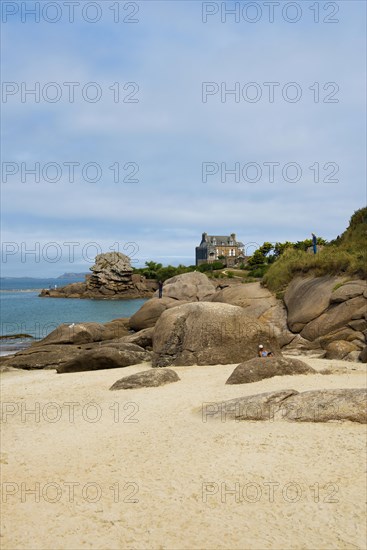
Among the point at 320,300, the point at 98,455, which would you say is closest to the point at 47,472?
the point at 98,455

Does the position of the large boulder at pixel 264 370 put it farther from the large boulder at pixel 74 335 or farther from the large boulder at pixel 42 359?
the large boulder at pixel 74 335

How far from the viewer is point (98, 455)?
11.2m

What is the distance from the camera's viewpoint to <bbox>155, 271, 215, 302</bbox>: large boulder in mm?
46625

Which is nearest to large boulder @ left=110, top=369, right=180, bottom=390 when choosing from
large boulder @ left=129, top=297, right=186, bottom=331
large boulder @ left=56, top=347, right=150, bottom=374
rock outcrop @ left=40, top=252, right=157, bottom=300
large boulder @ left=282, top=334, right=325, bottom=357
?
large boulder @ left=56, top=347, right=150, bottom=374

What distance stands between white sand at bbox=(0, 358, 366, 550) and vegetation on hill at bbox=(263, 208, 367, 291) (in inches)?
525

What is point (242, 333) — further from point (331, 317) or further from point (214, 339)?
point (331, 317)

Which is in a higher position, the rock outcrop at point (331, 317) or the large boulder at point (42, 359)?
the rock outcrop at point (331, 317)

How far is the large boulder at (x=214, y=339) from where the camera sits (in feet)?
65.8

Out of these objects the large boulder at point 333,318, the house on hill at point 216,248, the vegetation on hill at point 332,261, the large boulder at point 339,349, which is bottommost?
the large boulder at point 339,349

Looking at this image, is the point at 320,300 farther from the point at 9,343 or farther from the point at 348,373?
the point at 9,343

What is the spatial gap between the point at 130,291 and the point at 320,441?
291 feet

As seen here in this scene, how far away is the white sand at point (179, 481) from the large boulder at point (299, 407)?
0.29 m

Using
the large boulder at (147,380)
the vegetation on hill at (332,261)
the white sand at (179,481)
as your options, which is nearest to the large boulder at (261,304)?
the vegetation on hill at (332,261)

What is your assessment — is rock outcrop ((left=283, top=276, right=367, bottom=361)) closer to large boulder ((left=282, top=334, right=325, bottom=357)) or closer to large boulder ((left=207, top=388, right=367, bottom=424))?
large boulder ((left=282, top=334, right=325, bottom=357))
